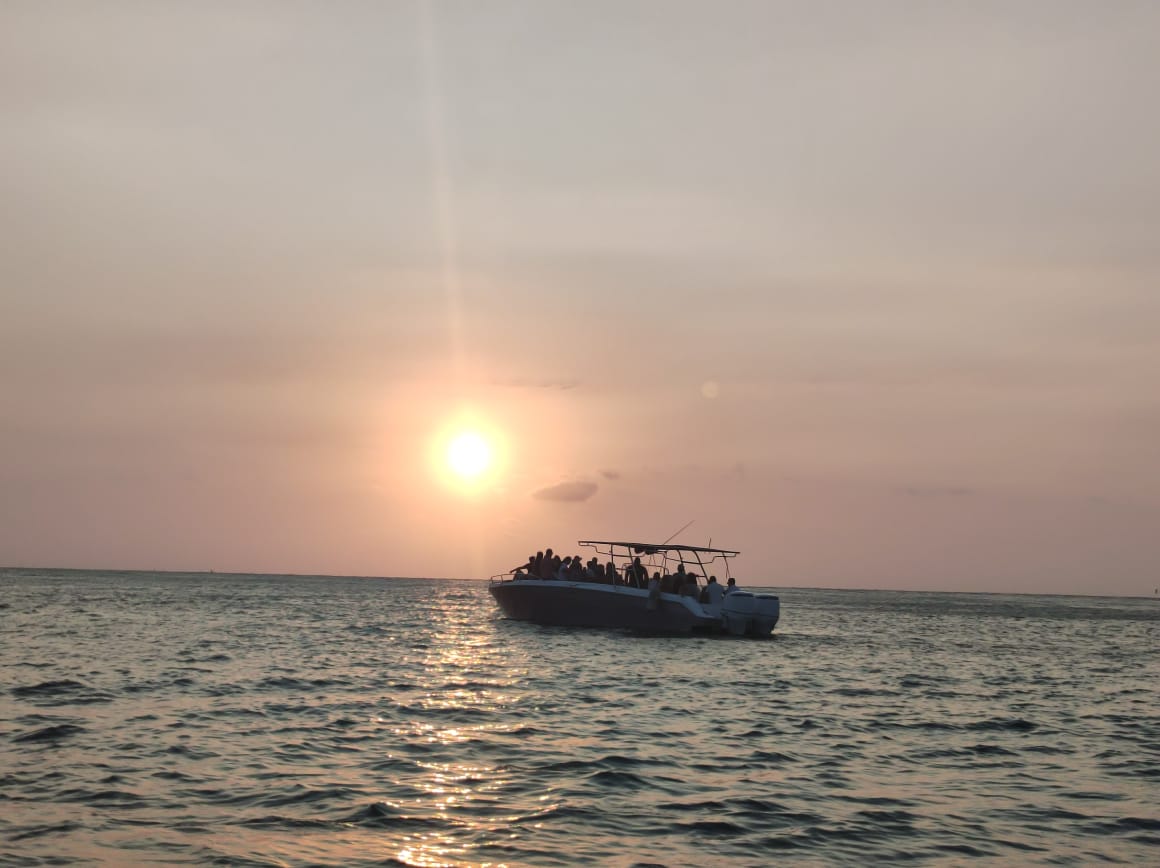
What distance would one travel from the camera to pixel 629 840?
13.3 meters

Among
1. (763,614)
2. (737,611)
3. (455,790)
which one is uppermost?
(737,611)

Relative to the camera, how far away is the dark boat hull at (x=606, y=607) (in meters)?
49.4

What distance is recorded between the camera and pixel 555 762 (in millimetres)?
18344

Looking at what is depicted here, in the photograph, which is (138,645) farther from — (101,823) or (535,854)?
(535,854)

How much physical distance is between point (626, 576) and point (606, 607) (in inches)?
102

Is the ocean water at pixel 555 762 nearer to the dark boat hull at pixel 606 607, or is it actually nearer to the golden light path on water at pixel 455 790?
the golden light path on water at pixel 455 790

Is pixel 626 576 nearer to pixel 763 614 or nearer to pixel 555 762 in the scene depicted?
pixel 763 614

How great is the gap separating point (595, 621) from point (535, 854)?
39576 millimetres

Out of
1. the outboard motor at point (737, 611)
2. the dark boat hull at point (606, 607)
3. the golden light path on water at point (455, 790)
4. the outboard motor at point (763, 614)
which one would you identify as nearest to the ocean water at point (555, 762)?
the golden light path on water at point (455, 790)

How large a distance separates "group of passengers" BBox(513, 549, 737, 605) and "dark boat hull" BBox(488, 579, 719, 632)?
1.07m

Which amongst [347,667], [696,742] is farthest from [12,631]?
[696,742]

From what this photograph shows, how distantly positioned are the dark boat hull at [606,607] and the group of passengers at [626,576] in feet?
3.52

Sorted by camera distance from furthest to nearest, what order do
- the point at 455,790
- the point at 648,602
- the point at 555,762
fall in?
the point at 648,602 < the point at 555,762 < the point at 455,790

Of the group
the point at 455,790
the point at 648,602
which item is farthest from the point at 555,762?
the point at 648,602
